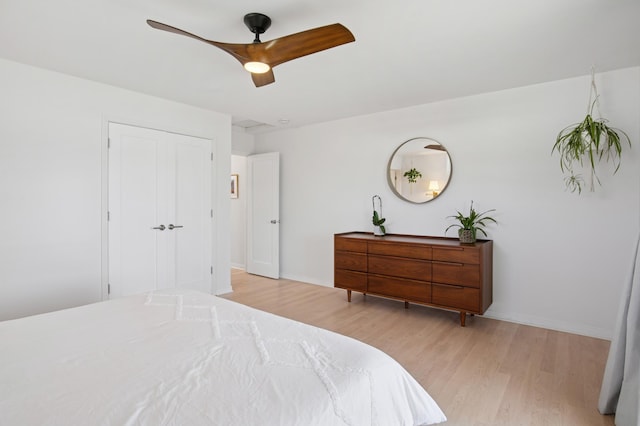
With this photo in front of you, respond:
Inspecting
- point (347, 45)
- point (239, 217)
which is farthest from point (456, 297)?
point (239, 217)

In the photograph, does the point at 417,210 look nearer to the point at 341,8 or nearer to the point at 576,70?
the point at 576,70

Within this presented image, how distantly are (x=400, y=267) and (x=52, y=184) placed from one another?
352 cm

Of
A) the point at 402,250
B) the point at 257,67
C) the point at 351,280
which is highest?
the point at 257,67

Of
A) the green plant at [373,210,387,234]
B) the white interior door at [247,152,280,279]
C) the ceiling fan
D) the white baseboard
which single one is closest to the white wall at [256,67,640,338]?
the white baseboard

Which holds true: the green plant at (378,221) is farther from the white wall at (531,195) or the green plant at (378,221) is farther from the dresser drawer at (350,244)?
the dresser drawer at (350,244)

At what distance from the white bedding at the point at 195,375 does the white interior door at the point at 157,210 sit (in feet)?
6.12

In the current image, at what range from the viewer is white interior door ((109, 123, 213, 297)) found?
356 cm

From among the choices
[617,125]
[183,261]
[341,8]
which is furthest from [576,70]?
[183,261]

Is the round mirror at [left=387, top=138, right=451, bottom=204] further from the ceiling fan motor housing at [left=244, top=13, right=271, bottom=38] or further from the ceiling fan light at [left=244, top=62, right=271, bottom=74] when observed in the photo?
the ceiling fan motor housing at [left=244, top=13, right=271, bottom=38]

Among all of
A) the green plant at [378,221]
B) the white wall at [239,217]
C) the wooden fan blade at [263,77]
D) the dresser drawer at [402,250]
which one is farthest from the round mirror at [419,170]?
the white wall at [239,217]

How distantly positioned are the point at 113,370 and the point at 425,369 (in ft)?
6.73

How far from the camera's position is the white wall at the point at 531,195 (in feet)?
10.1

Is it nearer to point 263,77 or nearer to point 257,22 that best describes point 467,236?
point 263,77

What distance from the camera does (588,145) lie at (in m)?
3.01
